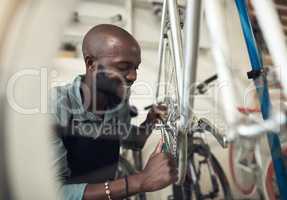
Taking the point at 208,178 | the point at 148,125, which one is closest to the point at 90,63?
the point at 148,125

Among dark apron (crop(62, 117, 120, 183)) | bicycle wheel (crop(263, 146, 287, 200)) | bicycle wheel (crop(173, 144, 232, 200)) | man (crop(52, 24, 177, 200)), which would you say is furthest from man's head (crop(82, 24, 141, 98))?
bicycle wheel (crop(173, 144, 232, 200))

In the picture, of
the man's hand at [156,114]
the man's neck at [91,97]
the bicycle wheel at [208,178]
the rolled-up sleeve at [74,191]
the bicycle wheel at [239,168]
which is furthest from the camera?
the bicycle wheel at [208,178]

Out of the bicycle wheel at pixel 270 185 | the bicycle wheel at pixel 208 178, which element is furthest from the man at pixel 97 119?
the bicycle wheel at pixel 208 178

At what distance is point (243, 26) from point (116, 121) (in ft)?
1.37

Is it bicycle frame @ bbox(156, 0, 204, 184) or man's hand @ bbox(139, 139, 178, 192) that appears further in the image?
man's hand @ bbox(139, 139, 178, 192)

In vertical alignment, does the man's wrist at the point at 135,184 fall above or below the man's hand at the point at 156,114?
below

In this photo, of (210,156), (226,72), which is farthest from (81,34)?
(210,156)

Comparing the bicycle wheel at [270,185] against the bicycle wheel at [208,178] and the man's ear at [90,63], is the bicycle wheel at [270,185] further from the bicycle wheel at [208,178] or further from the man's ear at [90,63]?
the man's ear at [90,63]

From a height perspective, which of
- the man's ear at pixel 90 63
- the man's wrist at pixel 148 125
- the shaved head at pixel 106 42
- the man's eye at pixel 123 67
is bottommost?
the man's wrist at pixel 148 125

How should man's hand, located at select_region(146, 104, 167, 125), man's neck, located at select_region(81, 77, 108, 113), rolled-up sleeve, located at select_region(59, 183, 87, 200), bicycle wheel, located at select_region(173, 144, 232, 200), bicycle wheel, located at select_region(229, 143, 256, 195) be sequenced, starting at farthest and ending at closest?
bicycle wheel, located at select_region(173, 144, 232, 200) → man's hand, located at select_region(146, 104, 167, 125) → man's neck, located at select_region(81, 77, 108, 113) → rolled-up sleeve, located at select_region(59, 183, 87, 200) → bicycle wheel, located at select_region(229, 143, 256, 195)

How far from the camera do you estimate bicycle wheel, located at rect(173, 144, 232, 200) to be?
122 centimetres

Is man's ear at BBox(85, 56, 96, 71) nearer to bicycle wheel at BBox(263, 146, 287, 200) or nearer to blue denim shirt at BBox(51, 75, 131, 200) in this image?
blue denim shirt at BBox(51, 75, 131, 200)

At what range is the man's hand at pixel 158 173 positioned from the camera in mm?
500

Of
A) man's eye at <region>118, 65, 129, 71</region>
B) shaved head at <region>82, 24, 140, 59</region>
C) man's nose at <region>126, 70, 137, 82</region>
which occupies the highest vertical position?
shaved head at <region>82, 24, 140, 59</region>
